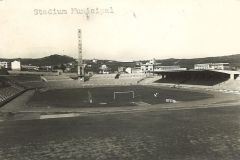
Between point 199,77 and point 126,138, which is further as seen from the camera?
point 199,77

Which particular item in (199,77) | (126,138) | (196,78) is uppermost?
(199,77)

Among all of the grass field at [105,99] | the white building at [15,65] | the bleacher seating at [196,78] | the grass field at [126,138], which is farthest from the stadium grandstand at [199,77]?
the white building at [15,65]

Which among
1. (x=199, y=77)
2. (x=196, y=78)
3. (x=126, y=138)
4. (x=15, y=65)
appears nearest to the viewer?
(x=126, y=138)

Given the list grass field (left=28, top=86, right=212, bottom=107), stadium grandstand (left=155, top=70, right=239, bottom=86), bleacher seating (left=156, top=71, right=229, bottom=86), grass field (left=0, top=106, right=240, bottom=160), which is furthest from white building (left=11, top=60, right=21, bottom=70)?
grass field (left=0, top=106, right=240, bottom=160)

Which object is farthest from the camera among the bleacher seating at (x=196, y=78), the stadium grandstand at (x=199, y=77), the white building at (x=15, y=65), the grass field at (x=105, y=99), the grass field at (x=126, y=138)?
the white building at (x=15, y=65)

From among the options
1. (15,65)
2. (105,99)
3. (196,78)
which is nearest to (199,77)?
(196,78)

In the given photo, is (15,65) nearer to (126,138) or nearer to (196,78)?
(196,78)

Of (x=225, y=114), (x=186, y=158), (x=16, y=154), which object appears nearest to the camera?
(x=186, y=158)

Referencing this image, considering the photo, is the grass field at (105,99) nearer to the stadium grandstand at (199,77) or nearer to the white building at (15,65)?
the stadium grandstand at (199,77)

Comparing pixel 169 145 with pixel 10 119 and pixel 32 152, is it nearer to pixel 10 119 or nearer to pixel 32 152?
pixel 32 152

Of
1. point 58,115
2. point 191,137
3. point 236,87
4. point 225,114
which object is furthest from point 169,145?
point 236,87

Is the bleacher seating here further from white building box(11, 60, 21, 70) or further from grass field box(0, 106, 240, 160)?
white building box(11, 60, 21, 70)
